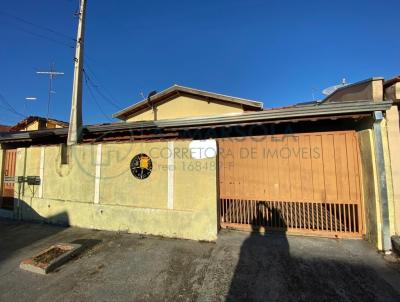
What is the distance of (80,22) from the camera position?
25.5 feet

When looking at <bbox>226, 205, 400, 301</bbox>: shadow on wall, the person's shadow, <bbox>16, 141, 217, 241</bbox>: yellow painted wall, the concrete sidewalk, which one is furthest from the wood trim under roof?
<bbox>226, 205, 400, 301</bbox>: shadow on wall

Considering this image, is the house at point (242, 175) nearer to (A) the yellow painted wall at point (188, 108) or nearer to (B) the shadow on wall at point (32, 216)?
(B) the shadow on wall at point (32, 216)

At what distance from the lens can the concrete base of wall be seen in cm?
516

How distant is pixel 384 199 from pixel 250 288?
3218mm

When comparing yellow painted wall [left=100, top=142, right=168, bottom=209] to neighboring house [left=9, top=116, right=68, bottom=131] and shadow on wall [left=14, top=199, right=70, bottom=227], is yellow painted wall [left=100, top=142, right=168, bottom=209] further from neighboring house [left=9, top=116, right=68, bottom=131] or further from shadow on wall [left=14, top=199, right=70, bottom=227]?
neighboring house [left=9, top=116, right=68, bottom=131]

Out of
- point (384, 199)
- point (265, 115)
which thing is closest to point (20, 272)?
point (265, 115)

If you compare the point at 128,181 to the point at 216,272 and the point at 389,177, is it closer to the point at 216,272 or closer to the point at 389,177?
the point at 216,272

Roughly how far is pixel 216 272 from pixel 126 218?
306 centimetres

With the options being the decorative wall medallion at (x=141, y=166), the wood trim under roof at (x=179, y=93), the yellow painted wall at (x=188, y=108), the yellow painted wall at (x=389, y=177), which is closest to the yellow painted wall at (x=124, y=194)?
the decorative wall medallion at (x=141, y=166)

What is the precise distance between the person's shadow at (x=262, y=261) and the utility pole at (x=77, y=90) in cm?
598

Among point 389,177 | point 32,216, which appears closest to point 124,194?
point 32,216

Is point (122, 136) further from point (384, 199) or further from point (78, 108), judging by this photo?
point (384, 199)

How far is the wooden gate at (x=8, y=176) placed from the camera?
8078mm

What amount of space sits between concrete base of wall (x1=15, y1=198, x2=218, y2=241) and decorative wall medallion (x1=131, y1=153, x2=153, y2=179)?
915 mm
